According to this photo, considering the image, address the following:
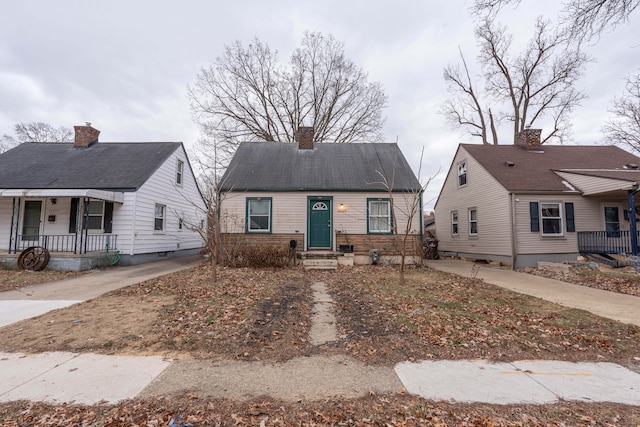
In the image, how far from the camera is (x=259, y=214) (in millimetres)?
12883

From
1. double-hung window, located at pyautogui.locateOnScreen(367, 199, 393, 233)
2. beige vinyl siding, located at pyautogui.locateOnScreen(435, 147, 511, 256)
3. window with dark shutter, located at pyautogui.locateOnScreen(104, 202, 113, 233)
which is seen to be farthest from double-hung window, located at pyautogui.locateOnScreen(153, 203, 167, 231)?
beige vinyl siding, located at pyautogui.locateOnScreen(435, 147, 511, 256)

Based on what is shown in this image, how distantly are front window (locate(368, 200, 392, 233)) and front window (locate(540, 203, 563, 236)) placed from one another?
21.7 ft

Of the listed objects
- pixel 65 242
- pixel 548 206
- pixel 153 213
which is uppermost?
pixel 548 206

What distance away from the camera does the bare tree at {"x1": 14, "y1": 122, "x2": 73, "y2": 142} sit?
2820 centimetres

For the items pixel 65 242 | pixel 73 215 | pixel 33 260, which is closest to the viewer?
pixel 33 260

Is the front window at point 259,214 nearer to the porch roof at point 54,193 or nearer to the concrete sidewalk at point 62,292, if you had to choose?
the concrete sidewalk at point 62,292

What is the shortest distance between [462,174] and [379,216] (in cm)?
656

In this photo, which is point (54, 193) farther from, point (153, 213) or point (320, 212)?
point (320, 212)

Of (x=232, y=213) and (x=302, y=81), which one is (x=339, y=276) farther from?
(x=302, y=81)

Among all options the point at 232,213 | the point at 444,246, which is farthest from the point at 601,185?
the point at 232,213

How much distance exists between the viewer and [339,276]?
9.71m

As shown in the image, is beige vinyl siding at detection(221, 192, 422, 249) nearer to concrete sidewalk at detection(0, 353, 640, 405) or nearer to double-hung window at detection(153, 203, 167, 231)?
double-hung window at detection(153, 203, 167, 231)

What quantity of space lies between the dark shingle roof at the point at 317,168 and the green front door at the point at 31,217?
767 centimetres

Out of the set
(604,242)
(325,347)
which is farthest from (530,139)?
(325,347)
